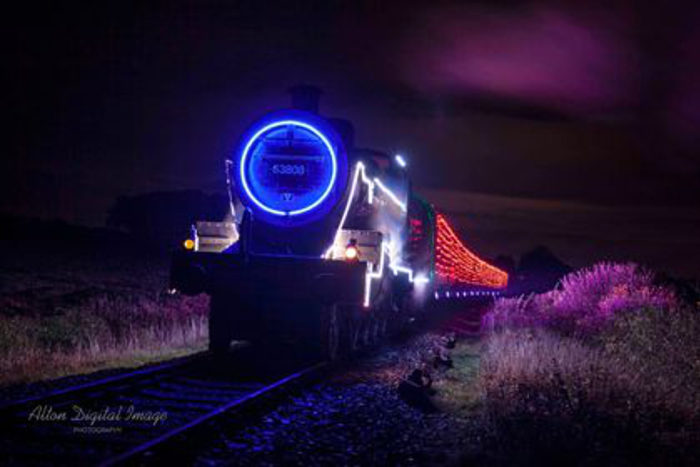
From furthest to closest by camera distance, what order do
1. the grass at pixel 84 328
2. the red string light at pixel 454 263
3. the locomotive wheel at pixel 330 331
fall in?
1. the red string light at pixel 454 263
2. the locomotive wheel at pixel 330 331
3. the grass at pixel 84 328

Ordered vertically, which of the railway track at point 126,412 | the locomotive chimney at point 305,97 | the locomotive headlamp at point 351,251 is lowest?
the railway track at point 126,412

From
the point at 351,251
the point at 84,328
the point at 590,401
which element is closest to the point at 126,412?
the point at 590,401

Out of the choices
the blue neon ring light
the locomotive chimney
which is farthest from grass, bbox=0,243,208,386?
the locomotive chimney

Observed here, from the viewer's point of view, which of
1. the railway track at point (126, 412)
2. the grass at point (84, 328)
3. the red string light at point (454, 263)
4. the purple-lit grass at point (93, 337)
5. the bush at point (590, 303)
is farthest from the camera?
the red string light at point (454, 263)

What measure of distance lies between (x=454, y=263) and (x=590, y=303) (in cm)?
876

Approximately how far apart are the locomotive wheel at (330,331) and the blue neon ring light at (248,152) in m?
1.64

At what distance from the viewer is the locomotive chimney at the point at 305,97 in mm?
12609

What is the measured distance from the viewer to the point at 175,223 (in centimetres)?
8750

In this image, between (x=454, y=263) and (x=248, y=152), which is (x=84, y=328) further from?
(x=454, y=263)

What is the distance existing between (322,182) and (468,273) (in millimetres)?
28225

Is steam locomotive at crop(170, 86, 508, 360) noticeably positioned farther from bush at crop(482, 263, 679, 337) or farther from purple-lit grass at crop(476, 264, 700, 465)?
bush at crop(482, 263, 679, 337)

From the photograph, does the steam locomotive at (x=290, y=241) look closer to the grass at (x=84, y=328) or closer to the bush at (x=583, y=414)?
the grass at (x=84, y=328)

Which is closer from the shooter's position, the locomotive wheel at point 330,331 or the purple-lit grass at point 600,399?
the purple-lit grass at point 600,399

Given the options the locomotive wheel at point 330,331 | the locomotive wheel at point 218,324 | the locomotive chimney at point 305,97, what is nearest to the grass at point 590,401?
the locomotive wheel at point 330,331
